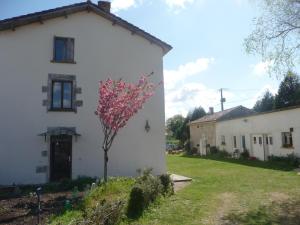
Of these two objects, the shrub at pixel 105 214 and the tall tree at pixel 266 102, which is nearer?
the shrub at pixel 105 214

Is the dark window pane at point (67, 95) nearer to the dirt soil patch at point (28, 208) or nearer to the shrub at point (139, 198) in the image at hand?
the dirt soil patch at point (28, 208)

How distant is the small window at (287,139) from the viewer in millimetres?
22223

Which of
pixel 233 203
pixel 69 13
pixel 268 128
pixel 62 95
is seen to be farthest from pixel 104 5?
pixel 268 128

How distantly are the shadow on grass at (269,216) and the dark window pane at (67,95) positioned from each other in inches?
396

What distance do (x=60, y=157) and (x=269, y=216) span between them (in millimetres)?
10357

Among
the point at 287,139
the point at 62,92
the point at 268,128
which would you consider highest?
the point at 62,92

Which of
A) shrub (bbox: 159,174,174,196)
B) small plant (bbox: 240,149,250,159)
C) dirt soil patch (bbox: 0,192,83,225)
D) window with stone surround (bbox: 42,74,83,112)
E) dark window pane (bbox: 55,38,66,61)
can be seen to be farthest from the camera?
small plant (bbox: 240,149,250,159)

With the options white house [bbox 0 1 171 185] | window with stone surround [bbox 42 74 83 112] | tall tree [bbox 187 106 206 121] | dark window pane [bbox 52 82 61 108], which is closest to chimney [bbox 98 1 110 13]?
white house [bbox 0 1 171 185]

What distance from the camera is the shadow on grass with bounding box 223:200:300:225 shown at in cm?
869

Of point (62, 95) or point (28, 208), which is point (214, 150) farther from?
point (28, 208)

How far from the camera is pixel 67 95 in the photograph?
53.4ft

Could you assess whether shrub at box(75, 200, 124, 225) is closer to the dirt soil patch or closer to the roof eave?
the dirt soil patch

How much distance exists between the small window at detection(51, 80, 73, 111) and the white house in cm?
5

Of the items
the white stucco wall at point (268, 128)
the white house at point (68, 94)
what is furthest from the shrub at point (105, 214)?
the white stucco wall at point (268, 128)
